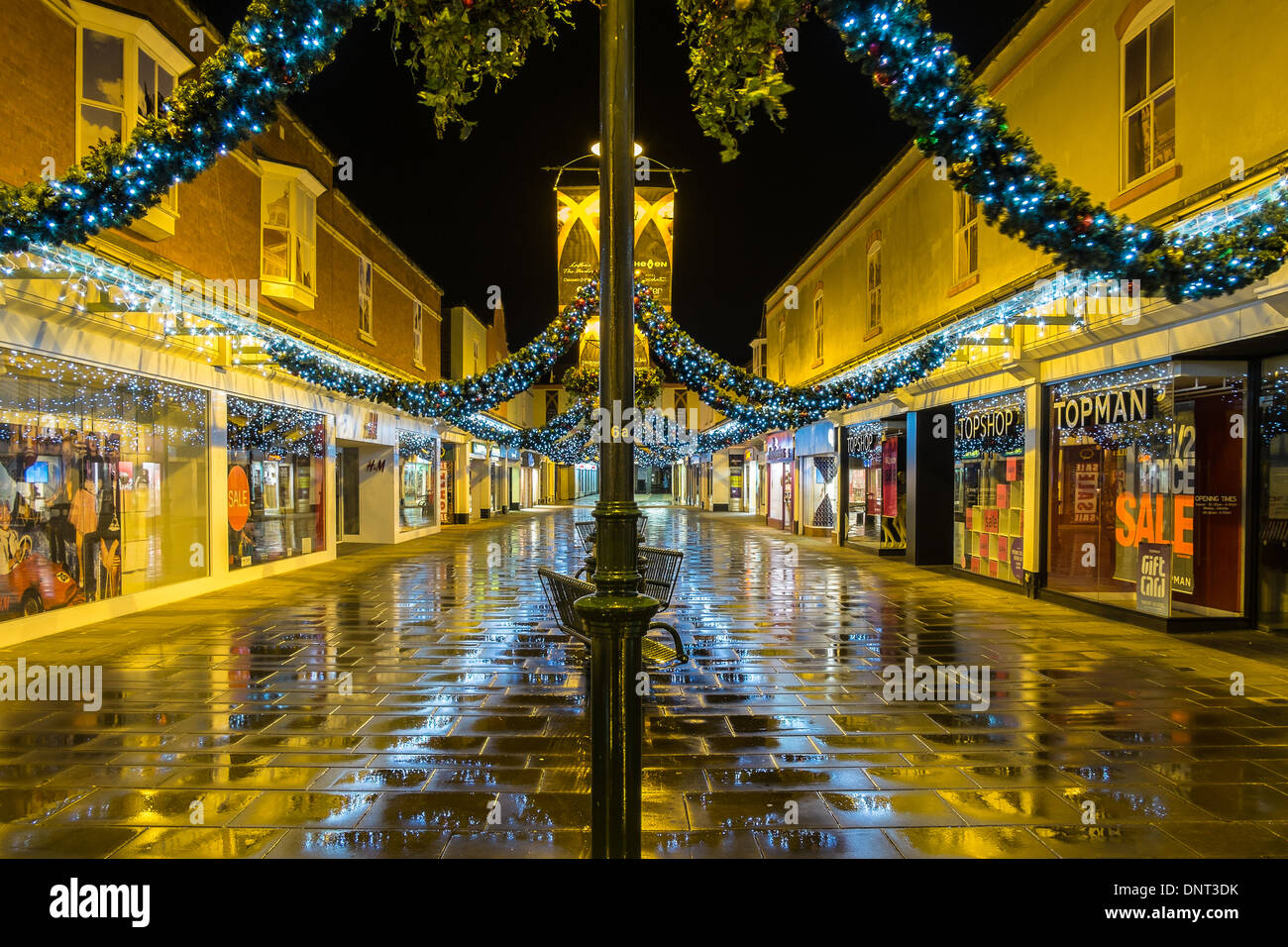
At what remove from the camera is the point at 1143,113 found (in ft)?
26.9

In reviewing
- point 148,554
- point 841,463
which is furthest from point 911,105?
point 841,463

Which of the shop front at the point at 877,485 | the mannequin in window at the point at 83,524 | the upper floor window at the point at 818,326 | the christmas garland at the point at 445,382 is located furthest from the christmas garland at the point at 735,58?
the upper floor window at the point at 818,326

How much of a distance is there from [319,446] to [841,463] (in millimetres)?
11962

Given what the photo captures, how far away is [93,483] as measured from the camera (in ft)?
28.2

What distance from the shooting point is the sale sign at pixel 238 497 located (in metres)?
11.3

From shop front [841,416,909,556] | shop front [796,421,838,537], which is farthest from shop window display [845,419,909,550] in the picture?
Result: shop front [796,421,838,537]

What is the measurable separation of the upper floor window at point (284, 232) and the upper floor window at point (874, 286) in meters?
11.4

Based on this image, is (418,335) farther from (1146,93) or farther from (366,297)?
(1146,93)

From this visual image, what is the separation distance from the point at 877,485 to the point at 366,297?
42.9 ft

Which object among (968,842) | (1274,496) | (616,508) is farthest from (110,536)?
(1274,496)

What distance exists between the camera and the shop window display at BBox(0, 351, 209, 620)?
755cm

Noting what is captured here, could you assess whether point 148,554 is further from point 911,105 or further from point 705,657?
point 911,105

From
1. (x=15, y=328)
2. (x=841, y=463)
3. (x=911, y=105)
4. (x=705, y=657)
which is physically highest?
(x=911, y=105)

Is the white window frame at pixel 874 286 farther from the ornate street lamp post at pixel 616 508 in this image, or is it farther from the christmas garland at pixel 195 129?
the ornate street lamp post at pixel 616 508
